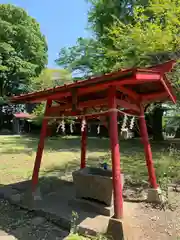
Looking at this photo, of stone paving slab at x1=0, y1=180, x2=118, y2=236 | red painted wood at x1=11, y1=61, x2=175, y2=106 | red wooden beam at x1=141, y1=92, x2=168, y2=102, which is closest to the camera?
red painted wood at x1=11, y1=61, x2=175, y2=106

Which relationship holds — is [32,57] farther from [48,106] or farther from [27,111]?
[48,106]

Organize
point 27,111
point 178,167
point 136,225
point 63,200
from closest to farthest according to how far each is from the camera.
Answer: point 136,225 < point 63,200 < point 178,167 < point 27,111

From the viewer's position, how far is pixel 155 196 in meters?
4.61

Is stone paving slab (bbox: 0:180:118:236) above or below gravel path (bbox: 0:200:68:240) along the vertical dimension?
above

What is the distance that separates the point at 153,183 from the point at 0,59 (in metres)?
23.3

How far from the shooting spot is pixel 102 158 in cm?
1002

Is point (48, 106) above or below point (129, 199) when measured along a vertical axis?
above

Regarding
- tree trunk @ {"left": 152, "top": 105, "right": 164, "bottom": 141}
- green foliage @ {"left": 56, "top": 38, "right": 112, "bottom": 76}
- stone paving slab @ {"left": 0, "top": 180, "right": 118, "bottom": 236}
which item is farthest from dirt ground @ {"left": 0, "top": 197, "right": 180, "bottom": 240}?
tree trunk @ {"left": 152, "top": 105, "right": 164, "bottom": 141}

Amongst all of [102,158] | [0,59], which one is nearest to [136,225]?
[102,158]

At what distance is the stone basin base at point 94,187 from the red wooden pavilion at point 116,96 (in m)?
0.64

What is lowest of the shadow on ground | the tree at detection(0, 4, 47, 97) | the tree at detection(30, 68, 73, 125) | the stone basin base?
the stone basin base

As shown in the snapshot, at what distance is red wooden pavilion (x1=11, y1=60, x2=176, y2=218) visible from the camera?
3482mm

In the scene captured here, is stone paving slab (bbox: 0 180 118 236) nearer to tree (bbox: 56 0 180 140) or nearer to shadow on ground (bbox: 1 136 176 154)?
tree (bbox: 56 0 180 140)

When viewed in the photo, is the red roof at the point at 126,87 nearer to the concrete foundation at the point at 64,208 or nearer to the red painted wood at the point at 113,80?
the red painted wood at the point at 113,80
